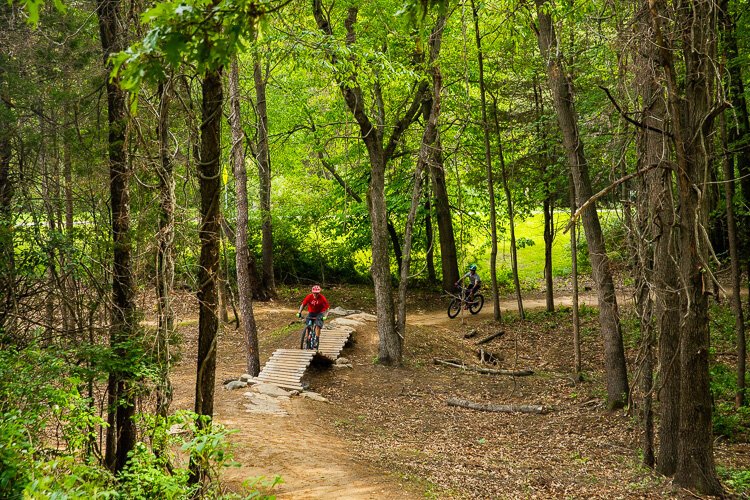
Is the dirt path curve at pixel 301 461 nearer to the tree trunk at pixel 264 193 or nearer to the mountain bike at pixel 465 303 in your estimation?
the mountain bike at pixel 465 303

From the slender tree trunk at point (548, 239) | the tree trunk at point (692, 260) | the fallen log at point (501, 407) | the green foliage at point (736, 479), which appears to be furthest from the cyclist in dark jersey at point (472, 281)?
the tree trunk at point (692, 260)

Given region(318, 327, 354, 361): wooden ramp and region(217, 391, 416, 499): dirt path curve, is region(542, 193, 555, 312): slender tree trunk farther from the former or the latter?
region(217, 391, 416, 499): dirt path curve

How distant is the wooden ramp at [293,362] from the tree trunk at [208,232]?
24.6 feet

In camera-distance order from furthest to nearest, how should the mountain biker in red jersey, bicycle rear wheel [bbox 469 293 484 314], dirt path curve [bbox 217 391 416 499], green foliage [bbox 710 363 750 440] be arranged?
bicycle rear wheel [bbox 469 293 484 314] → the mountain biker in red jersey → green foliage [bbox 710 363 750 440] → dirt path curve [bbox 217 391 416 499]

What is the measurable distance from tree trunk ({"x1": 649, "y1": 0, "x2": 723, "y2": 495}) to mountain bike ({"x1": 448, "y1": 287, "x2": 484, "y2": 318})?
42.7 feet

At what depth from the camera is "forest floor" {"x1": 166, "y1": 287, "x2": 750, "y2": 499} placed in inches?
354

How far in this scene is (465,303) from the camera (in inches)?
854

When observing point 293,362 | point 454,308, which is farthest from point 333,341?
point 454,308

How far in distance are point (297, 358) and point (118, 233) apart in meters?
8.15

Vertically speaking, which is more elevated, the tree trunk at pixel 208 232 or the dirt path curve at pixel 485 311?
the tree trunk at pixel 208 232

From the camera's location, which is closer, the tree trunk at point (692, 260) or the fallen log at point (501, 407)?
the tree trunk at point (692, 260)

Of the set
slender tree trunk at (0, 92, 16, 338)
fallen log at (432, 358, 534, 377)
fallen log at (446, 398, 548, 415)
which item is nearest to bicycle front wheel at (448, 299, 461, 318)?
fallen log at (432, 358, 534, 377)

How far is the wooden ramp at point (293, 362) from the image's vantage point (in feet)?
46.0

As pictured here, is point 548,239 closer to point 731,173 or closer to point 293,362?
point 731,173
